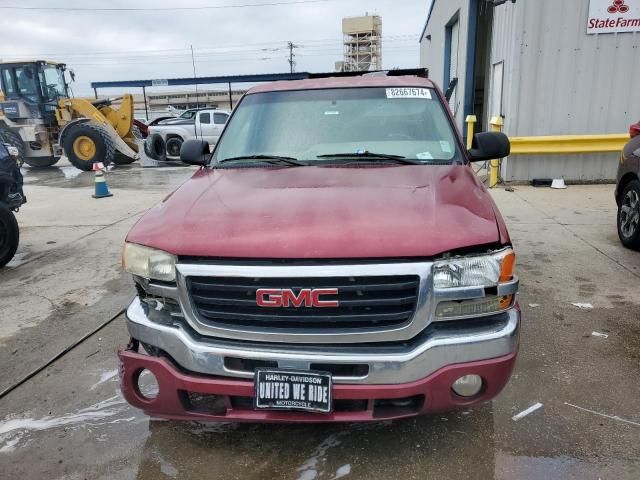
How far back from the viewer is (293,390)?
2010 mm

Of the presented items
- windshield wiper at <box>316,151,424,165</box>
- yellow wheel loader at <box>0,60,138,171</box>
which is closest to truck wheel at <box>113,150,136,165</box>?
yellow wheel loader at <box>0,60,138,171</box>

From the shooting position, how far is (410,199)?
2.31 meters

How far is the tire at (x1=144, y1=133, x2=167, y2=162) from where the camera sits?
1541 centimetres

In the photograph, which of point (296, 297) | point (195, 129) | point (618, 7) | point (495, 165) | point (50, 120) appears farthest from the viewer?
point (195, 129)

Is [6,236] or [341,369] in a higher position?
[341,369]

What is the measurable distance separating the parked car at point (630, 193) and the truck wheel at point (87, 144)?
1337 cm

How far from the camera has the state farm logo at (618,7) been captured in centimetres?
846

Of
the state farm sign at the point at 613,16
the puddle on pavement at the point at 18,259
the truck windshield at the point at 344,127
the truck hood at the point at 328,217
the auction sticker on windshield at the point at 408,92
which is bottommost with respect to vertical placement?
the puddle on pavement at the point at 18,259

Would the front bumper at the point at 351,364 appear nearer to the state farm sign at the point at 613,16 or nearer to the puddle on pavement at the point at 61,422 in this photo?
the puddle on pavement at the point at 61,422

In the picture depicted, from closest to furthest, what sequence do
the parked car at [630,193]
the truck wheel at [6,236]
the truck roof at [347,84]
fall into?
1. the truck roof at [347,84]
2. the parked car at [630,193]
3. the truck wheel at [6,236]

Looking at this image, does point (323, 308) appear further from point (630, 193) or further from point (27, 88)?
point (27, 88)

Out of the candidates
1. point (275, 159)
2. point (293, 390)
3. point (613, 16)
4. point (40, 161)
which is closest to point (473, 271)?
point (293, 390)

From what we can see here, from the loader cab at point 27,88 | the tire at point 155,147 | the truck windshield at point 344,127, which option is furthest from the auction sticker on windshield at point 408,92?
the loader cab at point 27,88

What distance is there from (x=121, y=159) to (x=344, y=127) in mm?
14467
